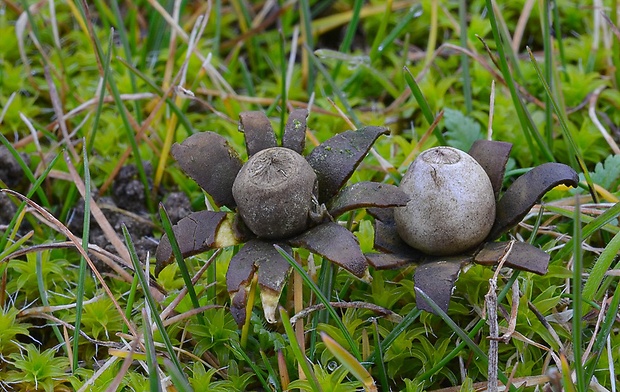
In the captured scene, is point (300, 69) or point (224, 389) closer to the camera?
point (224, 389)

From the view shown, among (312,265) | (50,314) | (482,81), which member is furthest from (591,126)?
(50,314)

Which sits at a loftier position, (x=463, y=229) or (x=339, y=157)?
(x=339, y=157)

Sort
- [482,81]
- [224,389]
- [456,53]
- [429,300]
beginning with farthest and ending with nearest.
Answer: [456,53] → [482,81] → [224,389] → [429,300]

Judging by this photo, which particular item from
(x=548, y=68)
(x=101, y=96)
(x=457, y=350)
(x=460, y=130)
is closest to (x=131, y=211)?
(x=101, y=96)

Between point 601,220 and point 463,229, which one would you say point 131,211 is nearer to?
point 463,229

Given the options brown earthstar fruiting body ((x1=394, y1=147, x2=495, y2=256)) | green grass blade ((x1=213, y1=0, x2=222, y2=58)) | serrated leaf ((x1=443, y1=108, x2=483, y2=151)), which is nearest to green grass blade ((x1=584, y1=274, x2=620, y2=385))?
brown earthstar fruiting body ((x1=394, y1=147, x2=495, y2=256))

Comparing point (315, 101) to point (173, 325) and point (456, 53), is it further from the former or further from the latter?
point (173, 325)

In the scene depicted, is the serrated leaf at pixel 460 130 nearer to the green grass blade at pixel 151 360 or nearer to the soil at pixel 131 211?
the soil at pixel 131 211

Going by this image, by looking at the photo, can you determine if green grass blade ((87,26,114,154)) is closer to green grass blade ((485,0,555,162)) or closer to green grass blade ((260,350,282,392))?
green grass blade ((260,350,282,392))
